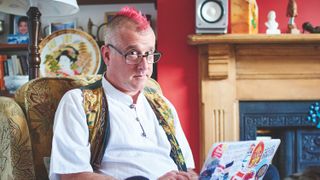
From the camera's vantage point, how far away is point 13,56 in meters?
2.90

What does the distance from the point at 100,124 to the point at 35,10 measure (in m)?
0.76

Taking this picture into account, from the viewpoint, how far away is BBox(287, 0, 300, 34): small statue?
2277 mm

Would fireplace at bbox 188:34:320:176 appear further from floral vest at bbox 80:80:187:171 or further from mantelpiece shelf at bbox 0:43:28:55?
mantelpiece shelf at bbox 0:43:28:55

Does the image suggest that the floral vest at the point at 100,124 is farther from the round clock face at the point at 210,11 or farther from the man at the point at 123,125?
the round clock face at the point at 210,11

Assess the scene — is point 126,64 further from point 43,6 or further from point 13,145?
point 43,6

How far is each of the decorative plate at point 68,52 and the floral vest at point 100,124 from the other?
1.22 meters

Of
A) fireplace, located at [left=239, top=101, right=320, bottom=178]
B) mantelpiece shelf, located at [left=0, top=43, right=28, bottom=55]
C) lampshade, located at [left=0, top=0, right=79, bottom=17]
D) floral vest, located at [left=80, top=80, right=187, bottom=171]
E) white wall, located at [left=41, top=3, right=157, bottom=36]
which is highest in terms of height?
white wall, located at [left=41, top=3, right=157, bottom=36]

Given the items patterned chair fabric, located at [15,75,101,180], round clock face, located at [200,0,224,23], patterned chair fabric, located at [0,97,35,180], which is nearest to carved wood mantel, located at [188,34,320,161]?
round clock face, located at [200,0,224,23]

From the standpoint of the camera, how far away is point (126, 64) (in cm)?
133

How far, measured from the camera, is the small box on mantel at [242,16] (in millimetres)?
2232

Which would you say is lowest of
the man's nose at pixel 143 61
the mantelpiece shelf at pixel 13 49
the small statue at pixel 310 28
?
the man's nose at pixel 143 61

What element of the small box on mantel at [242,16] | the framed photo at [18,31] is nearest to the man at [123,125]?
the small box on mantel at [242,16]

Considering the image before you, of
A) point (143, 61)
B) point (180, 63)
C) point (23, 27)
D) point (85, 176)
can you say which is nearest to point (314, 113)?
point (180, 63)

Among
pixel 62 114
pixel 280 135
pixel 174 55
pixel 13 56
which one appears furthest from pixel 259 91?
pixel 13 56
